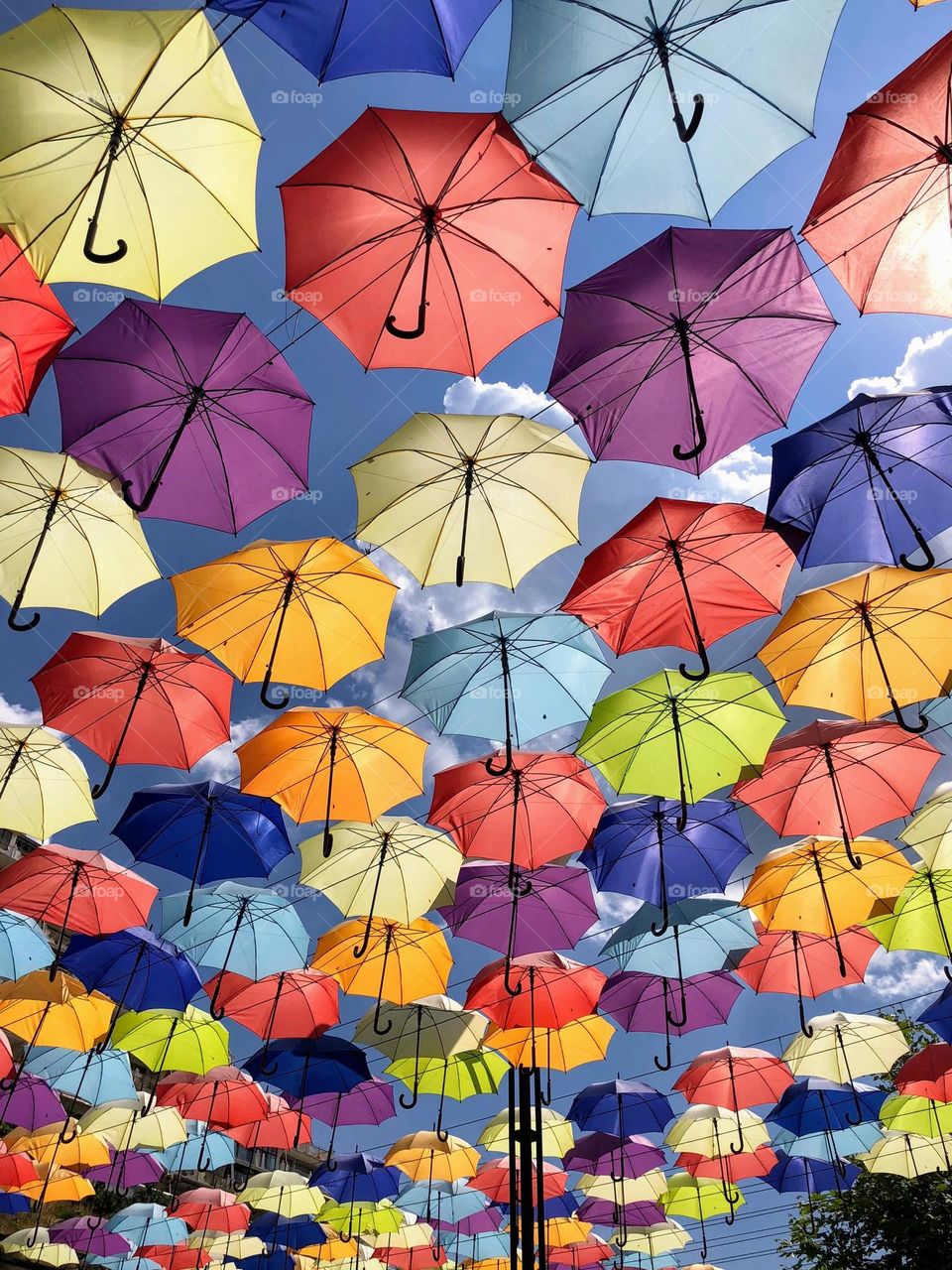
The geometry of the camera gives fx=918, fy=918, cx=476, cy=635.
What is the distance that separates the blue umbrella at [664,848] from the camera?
10062 mm

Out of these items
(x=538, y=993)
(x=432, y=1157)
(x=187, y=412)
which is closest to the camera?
(x=187, y=412)

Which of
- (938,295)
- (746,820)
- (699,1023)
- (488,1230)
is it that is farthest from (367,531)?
A: (488,1230)

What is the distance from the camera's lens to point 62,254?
19.1ft

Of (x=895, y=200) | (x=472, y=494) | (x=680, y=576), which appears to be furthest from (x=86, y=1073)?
(x=895, y=200)

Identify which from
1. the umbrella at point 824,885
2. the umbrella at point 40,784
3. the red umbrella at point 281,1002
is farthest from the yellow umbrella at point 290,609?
the red umbrella at point 281,1002

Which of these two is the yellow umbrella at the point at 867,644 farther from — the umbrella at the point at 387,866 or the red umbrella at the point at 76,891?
the red umbrella at the point at 76,891

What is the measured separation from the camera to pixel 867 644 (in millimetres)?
8328

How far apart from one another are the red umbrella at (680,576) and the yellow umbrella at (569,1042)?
6257 mm

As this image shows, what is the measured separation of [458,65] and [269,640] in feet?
17.3

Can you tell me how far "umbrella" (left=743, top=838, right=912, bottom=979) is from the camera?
9953mm

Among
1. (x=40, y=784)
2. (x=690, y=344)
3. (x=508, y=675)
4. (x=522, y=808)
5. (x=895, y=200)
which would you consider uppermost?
(x=690, y=344)

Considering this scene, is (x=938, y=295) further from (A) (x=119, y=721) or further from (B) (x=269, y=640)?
(A) (x=119, y=721)

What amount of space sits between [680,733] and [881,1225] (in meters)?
12.1

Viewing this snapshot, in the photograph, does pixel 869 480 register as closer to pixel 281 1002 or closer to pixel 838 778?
pixel 838 778
